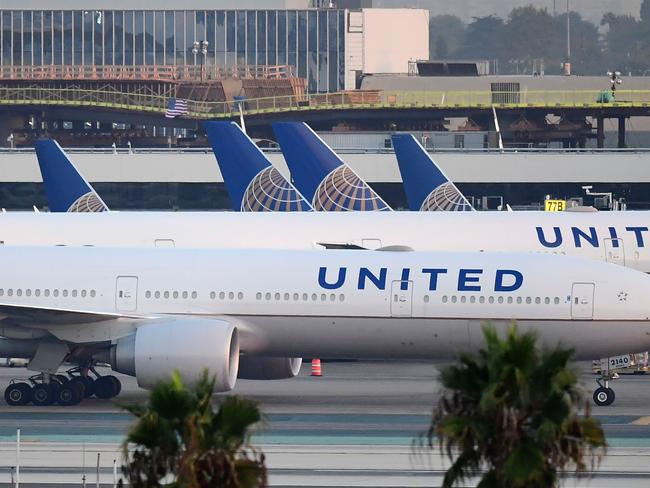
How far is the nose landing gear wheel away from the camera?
31.6 metres

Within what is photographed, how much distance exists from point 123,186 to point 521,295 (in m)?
43.4

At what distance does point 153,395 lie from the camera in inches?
554

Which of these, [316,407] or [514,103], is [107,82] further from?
[316,407]

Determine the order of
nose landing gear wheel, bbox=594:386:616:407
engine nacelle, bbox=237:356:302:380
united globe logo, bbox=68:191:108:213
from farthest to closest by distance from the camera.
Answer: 1. united globe logo, bbox=68:191:108:213
2. engine nacelle, bbox=237:356:302:380
3. nose landing gear wheel, bbox=594:386:616:407

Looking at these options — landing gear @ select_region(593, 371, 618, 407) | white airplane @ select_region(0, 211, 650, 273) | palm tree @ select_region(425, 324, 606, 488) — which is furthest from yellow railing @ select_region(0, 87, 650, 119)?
palm tree @ select_region(425, 324, 606, 488)

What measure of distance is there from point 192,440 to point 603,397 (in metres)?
19.0

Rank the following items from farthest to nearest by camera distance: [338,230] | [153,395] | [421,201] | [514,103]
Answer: [514,103] < [421,201] < [338,230] < [153,395]

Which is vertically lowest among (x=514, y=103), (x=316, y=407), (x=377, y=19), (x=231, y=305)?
(x=316, y=407)

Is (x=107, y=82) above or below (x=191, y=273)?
above

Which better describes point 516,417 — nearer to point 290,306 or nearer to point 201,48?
point 290,306

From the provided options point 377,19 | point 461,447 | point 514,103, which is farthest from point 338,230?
point 377,19

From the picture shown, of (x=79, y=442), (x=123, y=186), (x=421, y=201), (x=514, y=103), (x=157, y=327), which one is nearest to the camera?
(x=79, y=442)

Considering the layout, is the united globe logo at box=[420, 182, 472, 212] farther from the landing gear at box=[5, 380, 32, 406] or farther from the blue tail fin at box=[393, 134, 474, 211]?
the landing gear at box=[5, 380, 32, 406]

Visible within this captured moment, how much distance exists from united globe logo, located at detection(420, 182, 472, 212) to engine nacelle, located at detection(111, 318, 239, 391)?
2256 centimetres
